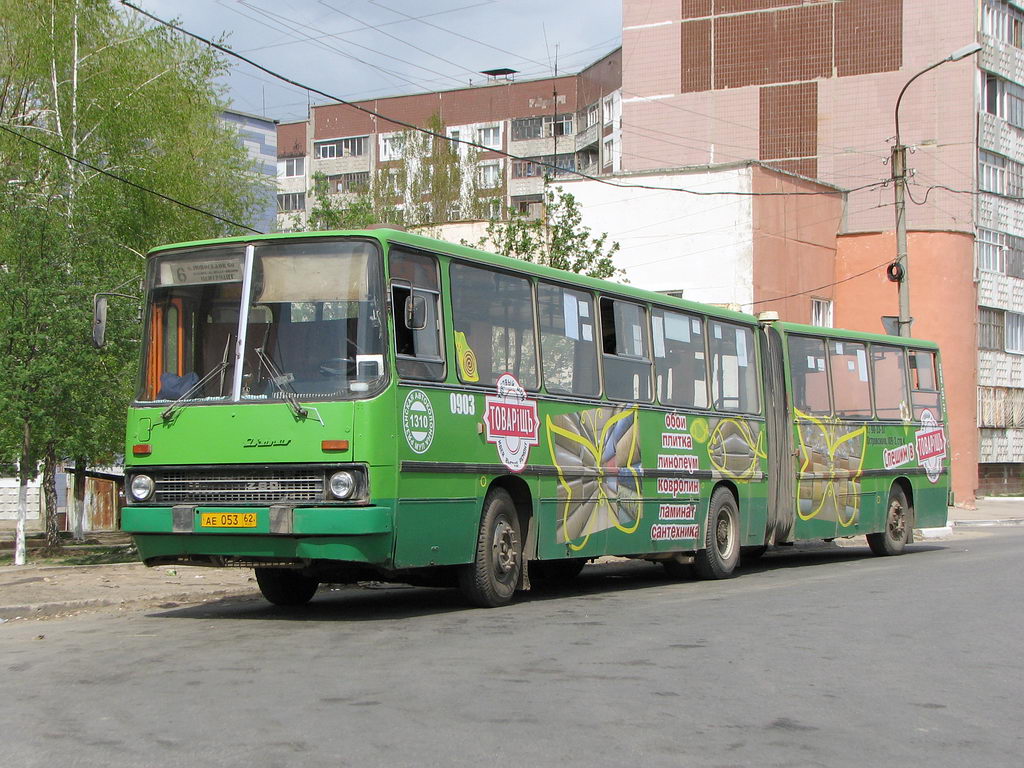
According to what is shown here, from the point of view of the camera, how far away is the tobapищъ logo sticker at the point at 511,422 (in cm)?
1224

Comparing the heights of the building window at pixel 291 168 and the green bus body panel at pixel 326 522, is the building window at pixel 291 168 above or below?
above

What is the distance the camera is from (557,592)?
571 inches

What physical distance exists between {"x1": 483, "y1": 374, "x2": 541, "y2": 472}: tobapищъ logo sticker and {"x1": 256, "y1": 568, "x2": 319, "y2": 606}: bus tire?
2.14 meters

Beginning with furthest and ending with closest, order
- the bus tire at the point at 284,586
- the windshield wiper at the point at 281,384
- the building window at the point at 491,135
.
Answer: the building window at the point at 491,135, the bus tire at the point at 284,586, the windshield wiper at the point at 281,384

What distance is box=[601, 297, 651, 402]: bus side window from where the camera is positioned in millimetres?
14336

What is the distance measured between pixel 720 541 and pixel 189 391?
7.47 metres

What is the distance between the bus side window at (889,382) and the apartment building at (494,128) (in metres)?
49.1

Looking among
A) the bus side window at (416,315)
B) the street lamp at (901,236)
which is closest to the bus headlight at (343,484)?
the bus side window at (416,315)

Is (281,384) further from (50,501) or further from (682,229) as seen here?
(682,229)

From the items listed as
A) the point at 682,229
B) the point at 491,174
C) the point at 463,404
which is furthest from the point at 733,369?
the point at 491,174

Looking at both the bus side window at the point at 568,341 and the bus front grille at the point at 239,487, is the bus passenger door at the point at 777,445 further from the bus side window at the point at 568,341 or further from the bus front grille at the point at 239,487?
the bus front grille at the point at 239,487

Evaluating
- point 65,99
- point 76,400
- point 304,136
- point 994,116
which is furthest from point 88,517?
point 304,136

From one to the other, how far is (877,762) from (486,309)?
6968 millimetres

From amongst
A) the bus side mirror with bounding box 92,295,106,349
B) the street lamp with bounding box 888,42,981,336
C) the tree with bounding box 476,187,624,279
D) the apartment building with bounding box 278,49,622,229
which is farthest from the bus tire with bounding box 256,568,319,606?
the apartment building with bounding box 278,49,622,229
